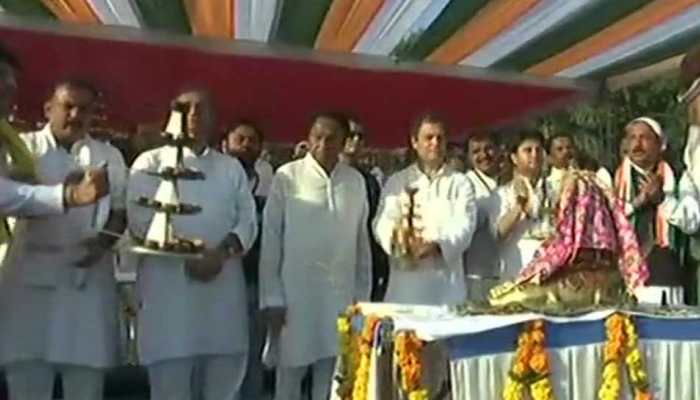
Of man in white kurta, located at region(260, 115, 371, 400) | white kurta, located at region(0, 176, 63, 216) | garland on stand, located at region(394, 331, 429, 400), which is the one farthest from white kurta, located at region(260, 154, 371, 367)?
garland on stand, located at region(394, 331, 429, 400)

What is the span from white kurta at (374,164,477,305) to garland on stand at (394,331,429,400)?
1.42 meters

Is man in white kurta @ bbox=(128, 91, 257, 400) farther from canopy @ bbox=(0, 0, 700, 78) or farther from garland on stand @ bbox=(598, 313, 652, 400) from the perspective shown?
garland on stand @ bbox=(598, 313, 652, 400)

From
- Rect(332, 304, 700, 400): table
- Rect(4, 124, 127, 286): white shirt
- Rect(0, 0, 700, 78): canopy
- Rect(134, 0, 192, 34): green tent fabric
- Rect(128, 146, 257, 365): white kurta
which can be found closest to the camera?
Rect(332, 304, 700, 400): table

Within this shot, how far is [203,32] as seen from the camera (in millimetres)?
6285

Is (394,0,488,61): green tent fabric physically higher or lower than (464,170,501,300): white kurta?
higher

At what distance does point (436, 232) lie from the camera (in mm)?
5855

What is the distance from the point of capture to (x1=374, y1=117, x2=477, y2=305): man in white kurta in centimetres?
585

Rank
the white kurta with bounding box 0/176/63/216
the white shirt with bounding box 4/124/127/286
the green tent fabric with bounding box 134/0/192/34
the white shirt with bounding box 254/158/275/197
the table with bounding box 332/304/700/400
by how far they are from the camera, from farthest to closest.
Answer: the white shirt with bounding box 254/158/275/197 → the green tent fabric with bounding box 134/0/192/34 → the white shirt with bounding box 4/124/127/286 → the white kurta with bounding box 0/176/63/216 → the table with bounding box 332/304/700/400

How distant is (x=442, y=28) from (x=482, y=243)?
104 cm

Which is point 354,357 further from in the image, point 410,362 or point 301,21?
point 301,21

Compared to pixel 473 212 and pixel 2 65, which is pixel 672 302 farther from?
pixel 2 65

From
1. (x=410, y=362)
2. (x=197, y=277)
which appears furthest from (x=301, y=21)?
(x=410, y=362)

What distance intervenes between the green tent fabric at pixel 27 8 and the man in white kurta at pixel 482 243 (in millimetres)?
2050

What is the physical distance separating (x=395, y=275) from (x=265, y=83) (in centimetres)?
130
